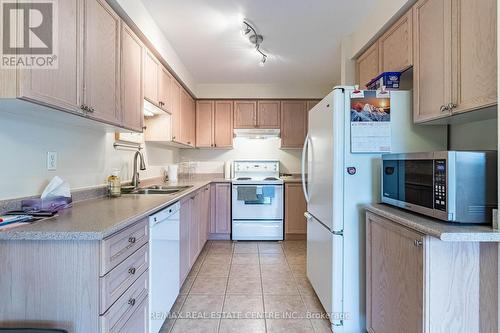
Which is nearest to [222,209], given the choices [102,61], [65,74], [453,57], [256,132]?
[256,132]

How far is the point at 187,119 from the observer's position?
376 cm

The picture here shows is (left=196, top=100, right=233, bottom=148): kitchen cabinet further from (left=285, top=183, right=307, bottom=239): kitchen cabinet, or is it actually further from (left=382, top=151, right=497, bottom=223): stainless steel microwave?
(left=382, top=151, right=497, bottom=223): stainless steel microwave

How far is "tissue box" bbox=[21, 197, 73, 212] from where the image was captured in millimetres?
1374

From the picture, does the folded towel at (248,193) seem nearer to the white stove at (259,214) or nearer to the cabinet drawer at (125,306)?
the white stove at (259,214)

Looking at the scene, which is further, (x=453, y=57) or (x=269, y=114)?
(x=269, y=114)

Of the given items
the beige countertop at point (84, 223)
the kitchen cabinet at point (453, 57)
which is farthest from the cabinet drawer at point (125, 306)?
the kitchen cabinet at point (453, 57)

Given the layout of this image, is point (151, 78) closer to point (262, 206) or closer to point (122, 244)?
point (122, 244)

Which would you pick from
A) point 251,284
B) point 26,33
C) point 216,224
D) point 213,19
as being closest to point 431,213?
point 251,284

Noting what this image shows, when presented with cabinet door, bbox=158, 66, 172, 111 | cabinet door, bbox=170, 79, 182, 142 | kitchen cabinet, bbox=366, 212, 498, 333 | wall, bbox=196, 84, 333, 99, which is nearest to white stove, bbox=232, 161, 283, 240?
cabinet door, bbox=170, 79, 182, 142

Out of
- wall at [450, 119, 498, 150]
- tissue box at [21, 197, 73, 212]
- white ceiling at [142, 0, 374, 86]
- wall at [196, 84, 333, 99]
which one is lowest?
tissue box at [21, 197, 73, 212]

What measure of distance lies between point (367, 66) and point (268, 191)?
2.08 meters

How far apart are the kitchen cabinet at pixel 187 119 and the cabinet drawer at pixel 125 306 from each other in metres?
2.20

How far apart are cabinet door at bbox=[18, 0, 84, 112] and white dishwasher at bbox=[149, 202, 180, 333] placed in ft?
2.50

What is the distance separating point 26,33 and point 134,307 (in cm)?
132
